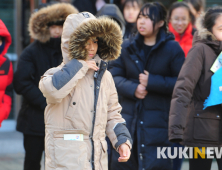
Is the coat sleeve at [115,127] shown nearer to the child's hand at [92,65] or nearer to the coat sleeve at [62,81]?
the child's hand at [92,65]

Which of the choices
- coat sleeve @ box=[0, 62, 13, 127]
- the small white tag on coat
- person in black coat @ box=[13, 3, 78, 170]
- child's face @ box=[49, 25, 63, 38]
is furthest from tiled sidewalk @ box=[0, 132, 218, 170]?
the small white tag on coat

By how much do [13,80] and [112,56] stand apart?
153 centimetres

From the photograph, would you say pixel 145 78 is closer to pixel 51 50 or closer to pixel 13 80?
pixel 51 50

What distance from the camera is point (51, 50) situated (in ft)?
14.9

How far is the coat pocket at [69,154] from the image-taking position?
2973 millimetres

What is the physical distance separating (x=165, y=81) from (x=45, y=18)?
1520mm

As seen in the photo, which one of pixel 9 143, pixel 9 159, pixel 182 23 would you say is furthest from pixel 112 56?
pixel 9 143

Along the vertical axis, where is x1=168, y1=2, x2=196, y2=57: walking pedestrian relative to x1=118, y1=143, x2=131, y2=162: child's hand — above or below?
above

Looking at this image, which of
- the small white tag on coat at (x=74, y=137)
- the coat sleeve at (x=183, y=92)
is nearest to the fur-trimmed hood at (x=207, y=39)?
the coat sleeve at (x=183, y=92)

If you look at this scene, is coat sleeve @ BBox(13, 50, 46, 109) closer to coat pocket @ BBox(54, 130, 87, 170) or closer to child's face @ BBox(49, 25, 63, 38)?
child's face @ BBox(49, 25, 63, 38)

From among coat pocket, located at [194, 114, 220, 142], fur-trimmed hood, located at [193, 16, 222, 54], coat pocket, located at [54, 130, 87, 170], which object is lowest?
coat pocket, located at [54, 130, 87, 170]

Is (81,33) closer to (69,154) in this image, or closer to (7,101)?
(69,154)

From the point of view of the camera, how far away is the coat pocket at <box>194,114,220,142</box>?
371cm

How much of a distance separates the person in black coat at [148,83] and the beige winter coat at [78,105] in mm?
913
